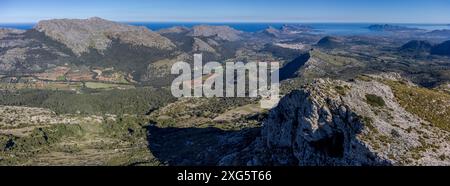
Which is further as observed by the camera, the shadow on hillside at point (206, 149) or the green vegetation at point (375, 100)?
the shadow on hillside at point (206, 149)

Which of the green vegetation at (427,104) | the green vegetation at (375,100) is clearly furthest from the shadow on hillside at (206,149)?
the green vegetation at (427,104)

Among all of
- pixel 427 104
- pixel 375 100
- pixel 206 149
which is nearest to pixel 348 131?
pixel 375 100

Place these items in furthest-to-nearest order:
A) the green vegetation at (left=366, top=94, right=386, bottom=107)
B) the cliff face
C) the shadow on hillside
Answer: the shadow on hillside, the green vegetation at (left=366, top=94, right=386, bottom=107), the cliff face

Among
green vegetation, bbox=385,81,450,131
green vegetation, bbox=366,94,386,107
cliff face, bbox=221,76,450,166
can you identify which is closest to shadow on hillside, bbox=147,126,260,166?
cliff face, bbox=221,76,450,166

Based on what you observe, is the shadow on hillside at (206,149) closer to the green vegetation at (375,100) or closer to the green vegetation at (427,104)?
the green vegetation at (375,100)

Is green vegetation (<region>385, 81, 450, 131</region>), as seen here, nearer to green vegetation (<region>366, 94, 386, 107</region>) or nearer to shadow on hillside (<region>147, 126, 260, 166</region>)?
green vegetation (<region>366, 94, 386, 107</region>)
